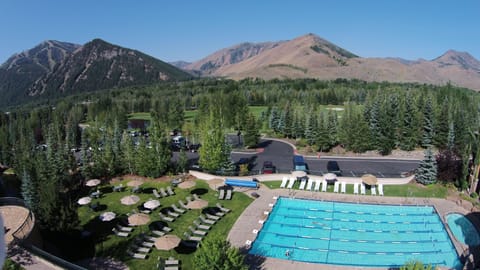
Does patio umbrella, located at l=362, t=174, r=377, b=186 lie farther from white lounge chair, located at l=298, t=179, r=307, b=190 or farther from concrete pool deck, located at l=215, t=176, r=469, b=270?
white lounge chair, located at l=298, t=179, r=307, b=190

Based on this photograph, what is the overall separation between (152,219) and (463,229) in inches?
936

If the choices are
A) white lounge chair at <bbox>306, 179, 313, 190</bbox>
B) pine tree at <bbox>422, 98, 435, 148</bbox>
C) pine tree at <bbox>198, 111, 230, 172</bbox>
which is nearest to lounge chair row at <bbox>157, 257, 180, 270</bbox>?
pine tree at <bbox>198, 111, 230, 172</bbox>

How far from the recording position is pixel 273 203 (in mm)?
29281

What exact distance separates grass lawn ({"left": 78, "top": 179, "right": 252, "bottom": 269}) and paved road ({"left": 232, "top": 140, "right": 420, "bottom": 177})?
10963 millimetres

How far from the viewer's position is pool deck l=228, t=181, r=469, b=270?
66.5 ft

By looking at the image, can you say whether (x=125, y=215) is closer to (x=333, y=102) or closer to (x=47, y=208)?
(x=47, y=208)

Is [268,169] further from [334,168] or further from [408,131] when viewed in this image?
[408,131]

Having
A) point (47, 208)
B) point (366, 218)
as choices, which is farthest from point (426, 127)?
point (47, 208)

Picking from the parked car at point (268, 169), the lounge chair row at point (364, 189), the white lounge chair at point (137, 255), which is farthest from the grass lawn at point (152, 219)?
the lounge chair row at point (364, 189)

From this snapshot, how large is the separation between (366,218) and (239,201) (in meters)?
10.8

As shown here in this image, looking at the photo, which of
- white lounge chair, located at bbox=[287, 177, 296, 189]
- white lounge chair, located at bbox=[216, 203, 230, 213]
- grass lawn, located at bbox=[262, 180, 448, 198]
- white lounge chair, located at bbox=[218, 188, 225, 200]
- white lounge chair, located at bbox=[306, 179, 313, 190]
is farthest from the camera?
white lounge chair, located at bbox=[287, 177, 296, 189]

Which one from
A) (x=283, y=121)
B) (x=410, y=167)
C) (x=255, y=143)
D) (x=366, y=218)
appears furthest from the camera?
(x=283, y=121)

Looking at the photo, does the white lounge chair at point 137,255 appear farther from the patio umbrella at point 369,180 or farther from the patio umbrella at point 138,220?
the patio umbrella at point 369,180

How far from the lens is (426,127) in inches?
1849
